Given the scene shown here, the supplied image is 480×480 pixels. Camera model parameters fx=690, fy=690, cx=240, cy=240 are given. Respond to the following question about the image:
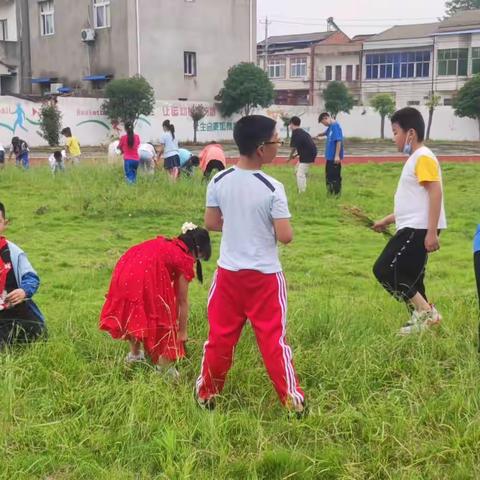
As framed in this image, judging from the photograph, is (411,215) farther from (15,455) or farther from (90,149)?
(90,149)

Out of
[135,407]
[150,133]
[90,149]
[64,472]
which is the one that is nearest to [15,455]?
[64,472]

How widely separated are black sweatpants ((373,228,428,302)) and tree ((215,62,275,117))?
38098 mm

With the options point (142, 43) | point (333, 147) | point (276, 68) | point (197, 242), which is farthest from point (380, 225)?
point (276, 68)

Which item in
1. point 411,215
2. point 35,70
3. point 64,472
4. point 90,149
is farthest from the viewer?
point 35,70

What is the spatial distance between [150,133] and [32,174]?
25141mm

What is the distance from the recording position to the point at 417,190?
4664 mm

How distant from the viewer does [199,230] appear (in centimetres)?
420

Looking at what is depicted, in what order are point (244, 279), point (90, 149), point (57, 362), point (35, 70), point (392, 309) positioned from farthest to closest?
point (35, 70), point (90, 149), point (392, 309), point (57, 362), point (244, 279)

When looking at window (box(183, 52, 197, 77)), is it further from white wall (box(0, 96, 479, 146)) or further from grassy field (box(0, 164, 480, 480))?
grassy field (box(0, 164, 480, 480))

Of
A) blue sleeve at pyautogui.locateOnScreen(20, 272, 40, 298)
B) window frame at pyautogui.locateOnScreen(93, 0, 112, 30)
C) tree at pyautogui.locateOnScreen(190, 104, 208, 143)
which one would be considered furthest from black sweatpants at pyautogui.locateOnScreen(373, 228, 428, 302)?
window frame at pyautogui.locateOnScreen(93, 0, 112, 30)

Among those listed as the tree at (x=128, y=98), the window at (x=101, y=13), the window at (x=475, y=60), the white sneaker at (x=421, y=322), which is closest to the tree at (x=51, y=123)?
the tree at (x=128, y=98)

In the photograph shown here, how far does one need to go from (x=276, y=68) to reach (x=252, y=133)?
65.1 meters

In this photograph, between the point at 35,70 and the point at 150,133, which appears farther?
the point at 35,70

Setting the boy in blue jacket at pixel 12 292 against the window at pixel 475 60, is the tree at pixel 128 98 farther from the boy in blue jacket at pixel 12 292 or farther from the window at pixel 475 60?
the boy in blue jacket at pixel 12 292
